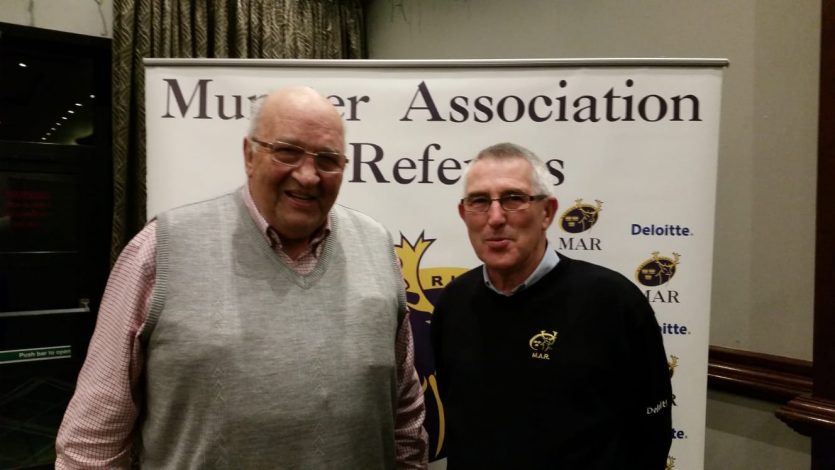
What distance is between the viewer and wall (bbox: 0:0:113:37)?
2545mm

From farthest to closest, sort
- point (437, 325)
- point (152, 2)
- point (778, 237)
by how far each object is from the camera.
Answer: point (152, 2) < point (778, 237) < point (437, 325)

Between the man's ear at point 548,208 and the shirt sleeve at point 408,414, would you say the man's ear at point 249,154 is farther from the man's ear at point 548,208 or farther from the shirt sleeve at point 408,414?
the man's ear at point 548,208

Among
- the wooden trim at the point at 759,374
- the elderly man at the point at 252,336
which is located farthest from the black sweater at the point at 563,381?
the wooden trim at the point at 759,374

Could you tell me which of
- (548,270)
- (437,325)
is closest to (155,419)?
(437,325)

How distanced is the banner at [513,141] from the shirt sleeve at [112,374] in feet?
2.71

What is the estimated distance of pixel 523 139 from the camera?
5.88 feet

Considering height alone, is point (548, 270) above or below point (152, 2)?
below

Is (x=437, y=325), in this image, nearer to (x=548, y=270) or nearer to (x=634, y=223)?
(x=548, y=270)

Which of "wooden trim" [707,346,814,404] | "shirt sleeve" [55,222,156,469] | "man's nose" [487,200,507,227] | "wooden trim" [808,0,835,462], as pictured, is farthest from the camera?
"wooden trim" [707,346,814,404]

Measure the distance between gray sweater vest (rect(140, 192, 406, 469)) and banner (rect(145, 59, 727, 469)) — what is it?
0.66 meters

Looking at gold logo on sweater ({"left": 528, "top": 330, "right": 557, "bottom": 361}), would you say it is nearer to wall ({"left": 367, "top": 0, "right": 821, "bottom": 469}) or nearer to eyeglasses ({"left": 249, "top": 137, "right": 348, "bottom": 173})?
eyeglasses ({"left": 249, "top": 137, "right": 348, "bottom": 173})

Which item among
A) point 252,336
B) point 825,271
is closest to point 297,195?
point 252,336

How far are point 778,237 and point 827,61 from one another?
603mm

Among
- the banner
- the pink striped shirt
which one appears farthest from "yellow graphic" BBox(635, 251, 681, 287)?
the pink striped shirt
